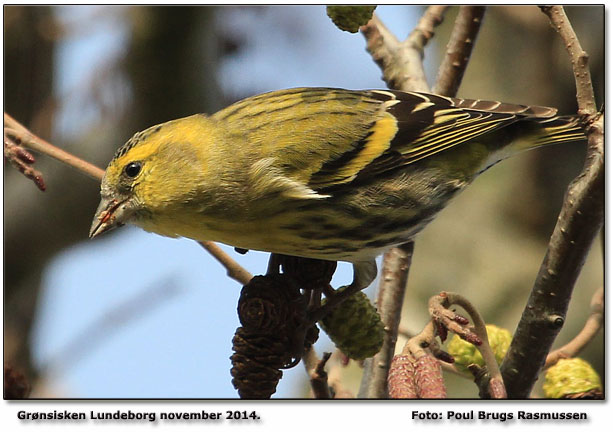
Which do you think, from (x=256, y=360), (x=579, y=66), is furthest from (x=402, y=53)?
(x=256, y=360)

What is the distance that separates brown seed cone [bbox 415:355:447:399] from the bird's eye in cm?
99

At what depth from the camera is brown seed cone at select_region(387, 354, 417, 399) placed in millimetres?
1473

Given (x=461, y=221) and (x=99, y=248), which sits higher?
(x=461, y=221)

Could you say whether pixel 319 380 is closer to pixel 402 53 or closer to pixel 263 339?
pixel 263 339

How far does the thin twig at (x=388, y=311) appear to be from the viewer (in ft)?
7.52

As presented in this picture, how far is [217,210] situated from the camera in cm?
217

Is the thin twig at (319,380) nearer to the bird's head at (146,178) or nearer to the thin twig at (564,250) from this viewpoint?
the thin twig at (564,250)

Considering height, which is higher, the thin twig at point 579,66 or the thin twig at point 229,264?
the thin twig at point 579,66

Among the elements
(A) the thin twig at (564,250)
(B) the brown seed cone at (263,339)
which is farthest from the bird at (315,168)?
(A) the thin twig at (564,250)

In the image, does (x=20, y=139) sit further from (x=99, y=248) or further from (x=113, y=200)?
(x=99, y=248)

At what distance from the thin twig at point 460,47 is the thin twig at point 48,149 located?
1173mm

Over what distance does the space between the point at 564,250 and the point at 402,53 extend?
1.13 meters

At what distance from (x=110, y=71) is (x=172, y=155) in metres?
1.50

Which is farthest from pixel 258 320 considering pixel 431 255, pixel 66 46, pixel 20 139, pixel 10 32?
pixel 431 255
